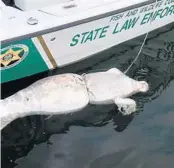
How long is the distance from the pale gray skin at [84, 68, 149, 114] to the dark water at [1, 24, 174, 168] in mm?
121

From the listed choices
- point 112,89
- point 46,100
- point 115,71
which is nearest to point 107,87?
point 112,89

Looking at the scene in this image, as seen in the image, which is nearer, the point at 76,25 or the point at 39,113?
the point at 39,113

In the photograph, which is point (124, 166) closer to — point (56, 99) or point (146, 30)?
point (56, 99)

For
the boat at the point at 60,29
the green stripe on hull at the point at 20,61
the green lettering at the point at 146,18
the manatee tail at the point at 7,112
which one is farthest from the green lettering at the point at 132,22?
the manatee tail at the point at 7,112

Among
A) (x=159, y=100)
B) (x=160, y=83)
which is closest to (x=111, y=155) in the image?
(x=159, y=100)

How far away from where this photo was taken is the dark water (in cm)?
448

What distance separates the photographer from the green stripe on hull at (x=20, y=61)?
5.07 m

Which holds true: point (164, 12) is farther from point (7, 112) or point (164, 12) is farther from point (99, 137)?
point (7, 112)

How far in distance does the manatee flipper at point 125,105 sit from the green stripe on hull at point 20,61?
47.6 inches

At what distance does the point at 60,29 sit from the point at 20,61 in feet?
2.22

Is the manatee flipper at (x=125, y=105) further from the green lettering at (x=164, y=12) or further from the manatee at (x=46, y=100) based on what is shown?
the green lettering at (x=164, y=12)

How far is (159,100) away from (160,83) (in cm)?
38

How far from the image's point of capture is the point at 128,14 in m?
5.95

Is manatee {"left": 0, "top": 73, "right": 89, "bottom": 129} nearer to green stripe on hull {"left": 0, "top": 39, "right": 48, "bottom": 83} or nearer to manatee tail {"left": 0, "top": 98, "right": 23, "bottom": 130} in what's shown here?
manatee tail {"left": 0, "top": 98, "right": 23, "bottom": 130}
